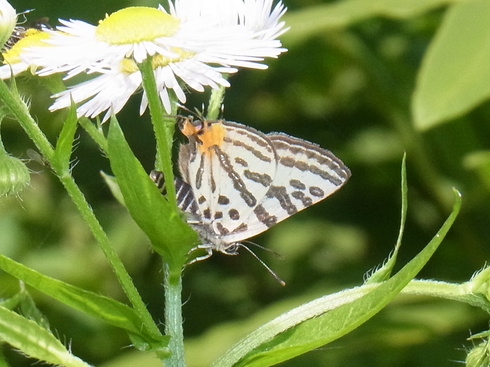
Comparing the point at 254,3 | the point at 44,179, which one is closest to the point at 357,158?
the point at 44,179

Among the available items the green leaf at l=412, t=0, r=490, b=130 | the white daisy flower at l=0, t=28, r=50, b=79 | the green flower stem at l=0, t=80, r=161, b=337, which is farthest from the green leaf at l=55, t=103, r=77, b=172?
the green leaf at l=412, t=0, r=490, b=130

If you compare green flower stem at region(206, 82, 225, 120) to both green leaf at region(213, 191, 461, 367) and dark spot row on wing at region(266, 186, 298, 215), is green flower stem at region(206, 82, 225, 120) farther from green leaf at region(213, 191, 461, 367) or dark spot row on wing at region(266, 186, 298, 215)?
green leaf at region(213, 191, 461, 367)

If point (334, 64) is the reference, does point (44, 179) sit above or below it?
below

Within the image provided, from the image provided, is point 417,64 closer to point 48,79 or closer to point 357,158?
point 357,158

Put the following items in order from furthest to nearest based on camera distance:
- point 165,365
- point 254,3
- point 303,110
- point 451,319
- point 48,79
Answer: point 303,110 → point 451,319 → point 254,3 → point 48,79 → point 165,365

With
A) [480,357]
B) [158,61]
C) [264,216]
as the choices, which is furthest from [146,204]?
[480,357]

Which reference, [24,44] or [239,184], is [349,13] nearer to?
[239,184]
